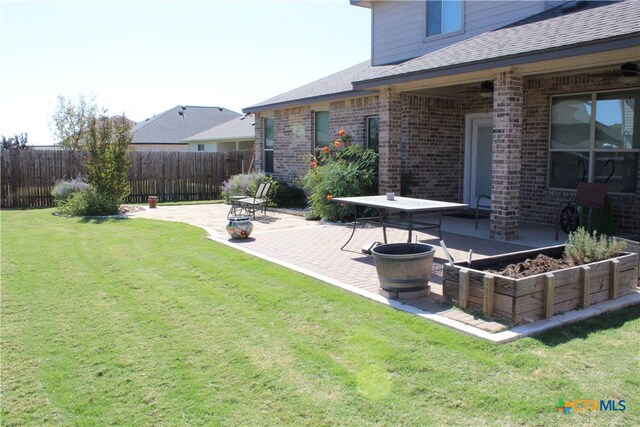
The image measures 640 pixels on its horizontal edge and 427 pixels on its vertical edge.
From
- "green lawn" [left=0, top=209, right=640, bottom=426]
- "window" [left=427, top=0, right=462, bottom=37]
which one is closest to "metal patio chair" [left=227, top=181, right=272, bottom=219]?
"window" [left=427, top=0, right=462, bottom=37]

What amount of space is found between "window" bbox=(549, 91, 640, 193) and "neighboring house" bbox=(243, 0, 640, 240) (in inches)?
0.7

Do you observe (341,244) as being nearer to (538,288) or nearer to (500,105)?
(500,105)

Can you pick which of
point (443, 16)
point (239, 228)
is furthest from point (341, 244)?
point (443, 16)

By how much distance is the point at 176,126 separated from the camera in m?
37.0

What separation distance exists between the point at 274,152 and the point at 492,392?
47.8 ft

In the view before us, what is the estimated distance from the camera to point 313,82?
18031mm

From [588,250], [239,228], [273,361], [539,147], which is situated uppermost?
[539,147]

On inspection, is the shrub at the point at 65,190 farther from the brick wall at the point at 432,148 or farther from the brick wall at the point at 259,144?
the brick wall at the point at 432,148

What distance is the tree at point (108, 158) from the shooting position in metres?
13.9

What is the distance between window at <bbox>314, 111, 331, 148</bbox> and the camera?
1531 cm

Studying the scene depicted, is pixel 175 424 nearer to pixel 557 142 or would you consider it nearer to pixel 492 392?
pixel 492 392

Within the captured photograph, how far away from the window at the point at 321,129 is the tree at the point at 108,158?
5255 mm

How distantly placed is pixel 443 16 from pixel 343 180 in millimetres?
5204

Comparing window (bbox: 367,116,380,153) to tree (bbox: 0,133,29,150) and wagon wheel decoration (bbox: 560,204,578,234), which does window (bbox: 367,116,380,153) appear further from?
tree (bbox: 0,133,29,150)
